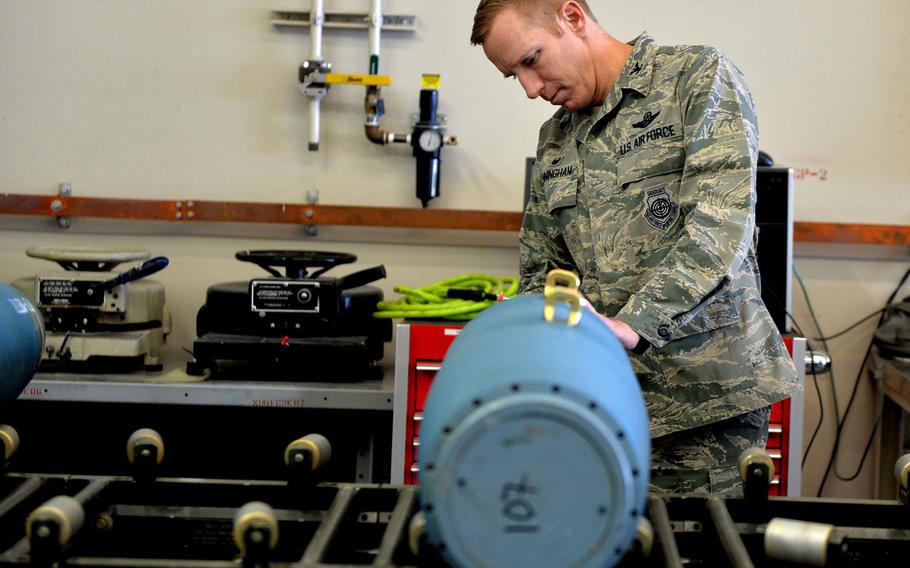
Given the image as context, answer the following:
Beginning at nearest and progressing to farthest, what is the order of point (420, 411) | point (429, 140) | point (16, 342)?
point (16, 342)
point (420, 411)
point (429, 140)

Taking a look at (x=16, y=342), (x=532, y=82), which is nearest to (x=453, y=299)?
(x=532, y=82)

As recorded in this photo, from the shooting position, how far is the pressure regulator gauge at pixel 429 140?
9.27 ft

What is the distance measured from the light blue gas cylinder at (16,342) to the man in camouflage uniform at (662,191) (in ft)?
2.72

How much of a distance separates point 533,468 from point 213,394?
1760 mm

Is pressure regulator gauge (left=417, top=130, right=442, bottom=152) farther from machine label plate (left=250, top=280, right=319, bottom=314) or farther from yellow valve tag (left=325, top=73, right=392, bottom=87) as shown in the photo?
machine label plate (left=250, top=280, right=319, bottom=314)

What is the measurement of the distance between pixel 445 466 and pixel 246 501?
381 millimetres

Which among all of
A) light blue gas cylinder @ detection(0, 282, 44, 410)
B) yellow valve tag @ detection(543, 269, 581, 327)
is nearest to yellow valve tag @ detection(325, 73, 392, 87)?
light blue gas cylinder @ detection(0, 282, 44, 410)

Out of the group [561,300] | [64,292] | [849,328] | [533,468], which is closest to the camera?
[533,468]

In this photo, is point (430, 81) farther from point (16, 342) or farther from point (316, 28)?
point (16, 342)

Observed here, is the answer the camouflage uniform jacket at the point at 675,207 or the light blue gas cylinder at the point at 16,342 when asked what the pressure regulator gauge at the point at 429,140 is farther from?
the light blue gas cylinder at the point at 16,342

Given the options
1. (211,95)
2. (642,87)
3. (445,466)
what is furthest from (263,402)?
(445,466)

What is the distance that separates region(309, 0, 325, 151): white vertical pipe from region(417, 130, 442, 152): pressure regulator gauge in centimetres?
32

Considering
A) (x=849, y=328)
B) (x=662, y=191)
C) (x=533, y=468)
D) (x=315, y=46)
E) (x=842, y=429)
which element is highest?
(x=315, y=46)

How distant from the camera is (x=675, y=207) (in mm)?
1542
